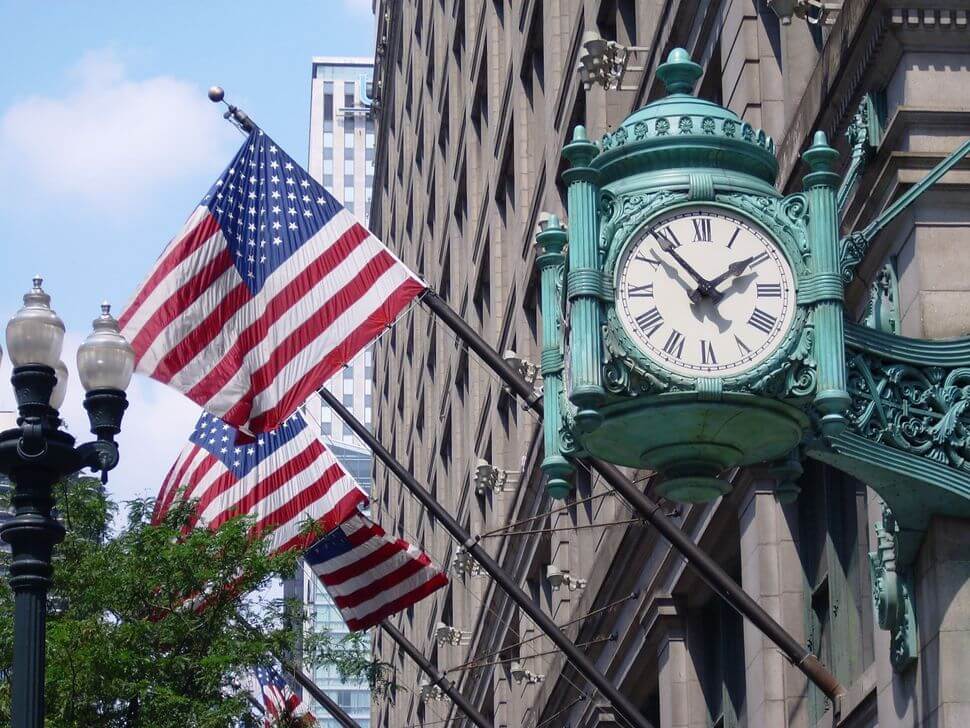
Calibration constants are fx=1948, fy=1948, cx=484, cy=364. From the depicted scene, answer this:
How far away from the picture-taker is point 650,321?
10.5 m

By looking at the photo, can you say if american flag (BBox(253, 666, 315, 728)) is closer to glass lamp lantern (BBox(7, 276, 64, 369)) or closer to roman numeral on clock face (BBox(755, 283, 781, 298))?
glass lamp lantern (BBox(7, 276, 64, 369))

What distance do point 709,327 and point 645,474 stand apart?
14.9 meters

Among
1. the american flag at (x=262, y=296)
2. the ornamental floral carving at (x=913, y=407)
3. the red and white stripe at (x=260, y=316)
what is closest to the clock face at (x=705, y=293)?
the ornamental floral carving at (x=913, y=407)

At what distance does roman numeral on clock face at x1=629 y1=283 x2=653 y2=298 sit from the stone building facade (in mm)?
1495

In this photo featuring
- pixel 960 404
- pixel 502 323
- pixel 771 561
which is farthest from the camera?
pixel 502 323

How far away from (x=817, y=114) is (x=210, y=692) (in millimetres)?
10727

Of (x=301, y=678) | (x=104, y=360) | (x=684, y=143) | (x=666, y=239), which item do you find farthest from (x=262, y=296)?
(x=666, y=239)

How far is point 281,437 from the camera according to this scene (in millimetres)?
26703

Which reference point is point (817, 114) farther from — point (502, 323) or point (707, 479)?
point (502, 323)

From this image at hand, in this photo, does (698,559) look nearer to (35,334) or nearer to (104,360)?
(104,360)

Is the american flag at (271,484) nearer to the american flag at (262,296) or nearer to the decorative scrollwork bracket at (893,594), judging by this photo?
the american flag at (262,296)

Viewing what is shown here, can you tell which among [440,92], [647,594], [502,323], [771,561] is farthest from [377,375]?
[771,561]

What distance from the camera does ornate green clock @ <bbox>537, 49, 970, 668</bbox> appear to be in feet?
34.0

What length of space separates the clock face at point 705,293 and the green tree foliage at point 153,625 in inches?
526
